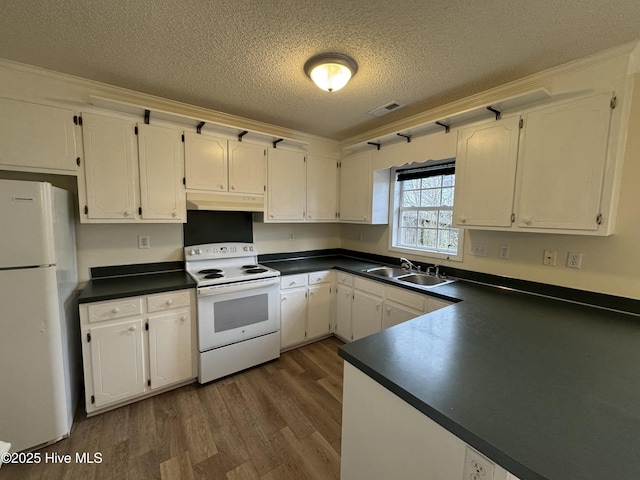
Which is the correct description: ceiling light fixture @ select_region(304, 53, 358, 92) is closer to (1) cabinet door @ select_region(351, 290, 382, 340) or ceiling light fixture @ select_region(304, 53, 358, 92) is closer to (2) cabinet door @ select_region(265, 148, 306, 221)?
(2) cabinet door @ select_region(265, 148, 306, 221)

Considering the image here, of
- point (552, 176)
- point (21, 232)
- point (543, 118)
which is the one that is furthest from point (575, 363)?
point (21, 232)

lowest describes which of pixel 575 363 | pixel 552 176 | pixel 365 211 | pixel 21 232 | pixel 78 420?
pixel 78 420

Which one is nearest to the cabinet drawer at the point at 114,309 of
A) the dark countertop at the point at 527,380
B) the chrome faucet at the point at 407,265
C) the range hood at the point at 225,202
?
the range hood at the point at 225,202

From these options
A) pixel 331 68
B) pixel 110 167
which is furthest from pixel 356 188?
pixel 110 167

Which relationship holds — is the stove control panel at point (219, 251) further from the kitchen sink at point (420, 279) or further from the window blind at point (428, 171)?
the window blind at point (428, 171)

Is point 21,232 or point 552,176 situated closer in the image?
point 21,232

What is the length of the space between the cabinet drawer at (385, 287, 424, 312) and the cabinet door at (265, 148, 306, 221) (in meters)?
1.37

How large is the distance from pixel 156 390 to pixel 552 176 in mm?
3322

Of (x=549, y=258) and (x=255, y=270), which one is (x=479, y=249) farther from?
(x=255, y=270)

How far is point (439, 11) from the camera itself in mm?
1341

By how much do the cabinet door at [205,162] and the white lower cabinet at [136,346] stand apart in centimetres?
100

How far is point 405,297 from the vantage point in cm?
237

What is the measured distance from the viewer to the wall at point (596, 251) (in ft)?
5.34

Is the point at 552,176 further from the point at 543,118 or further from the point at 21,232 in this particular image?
the point at 21,232
